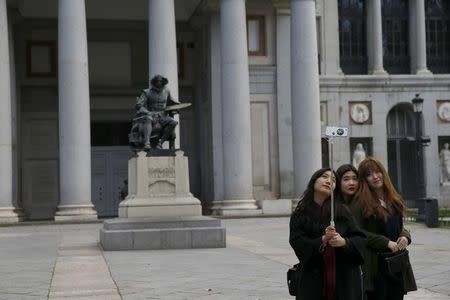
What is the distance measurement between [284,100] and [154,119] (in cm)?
1871

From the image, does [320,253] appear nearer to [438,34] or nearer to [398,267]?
[398,267]

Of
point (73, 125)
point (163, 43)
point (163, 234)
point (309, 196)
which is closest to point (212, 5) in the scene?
point (163, 43)

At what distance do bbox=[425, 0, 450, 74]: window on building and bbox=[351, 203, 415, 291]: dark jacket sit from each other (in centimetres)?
3847

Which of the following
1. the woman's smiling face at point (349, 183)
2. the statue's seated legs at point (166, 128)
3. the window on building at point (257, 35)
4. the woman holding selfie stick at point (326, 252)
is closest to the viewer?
the woman holding selfie stick at point (326, 252)

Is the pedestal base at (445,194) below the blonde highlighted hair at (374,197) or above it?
below

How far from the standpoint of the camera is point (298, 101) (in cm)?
3281

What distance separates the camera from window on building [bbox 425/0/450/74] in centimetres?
4309

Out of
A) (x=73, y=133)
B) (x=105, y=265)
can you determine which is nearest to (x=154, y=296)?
(x=105, y=265)

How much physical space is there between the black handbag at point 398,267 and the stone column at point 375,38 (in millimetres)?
36180

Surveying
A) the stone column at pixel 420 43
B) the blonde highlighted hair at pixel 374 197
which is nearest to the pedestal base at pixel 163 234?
the blonde highlighted hair at pixel 374 197

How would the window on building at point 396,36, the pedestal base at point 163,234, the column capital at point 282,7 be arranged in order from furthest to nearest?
the window on building at point 396,36 < the column capital at point 282,7 < the pedestal base at point 163,234

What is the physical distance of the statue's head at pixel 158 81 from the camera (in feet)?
61.6

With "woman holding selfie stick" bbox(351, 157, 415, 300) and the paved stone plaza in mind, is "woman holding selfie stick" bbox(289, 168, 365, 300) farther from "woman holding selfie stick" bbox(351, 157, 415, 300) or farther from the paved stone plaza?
the paved stone plaza

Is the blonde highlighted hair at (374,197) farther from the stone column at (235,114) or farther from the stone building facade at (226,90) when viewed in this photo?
the stone column at (235,114)
